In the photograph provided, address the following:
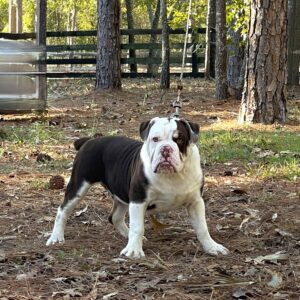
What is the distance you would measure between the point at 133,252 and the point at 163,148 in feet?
2.51

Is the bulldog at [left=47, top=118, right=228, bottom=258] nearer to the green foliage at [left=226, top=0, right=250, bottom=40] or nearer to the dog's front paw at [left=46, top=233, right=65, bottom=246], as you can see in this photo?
the dog's front paw at [left=46, top=233, right=65, bottom=246]

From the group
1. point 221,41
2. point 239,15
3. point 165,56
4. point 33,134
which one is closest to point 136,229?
point 33,134

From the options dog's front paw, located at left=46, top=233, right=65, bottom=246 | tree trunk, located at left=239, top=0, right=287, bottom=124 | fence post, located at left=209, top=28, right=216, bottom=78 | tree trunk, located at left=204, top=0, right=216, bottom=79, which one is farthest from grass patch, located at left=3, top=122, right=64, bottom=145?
fence post, located at left=209, top=28, right=216, bottom=78

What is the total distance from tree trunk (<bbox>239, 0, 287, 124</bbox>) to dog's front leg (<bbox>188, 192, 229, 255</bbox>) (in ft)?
19.5

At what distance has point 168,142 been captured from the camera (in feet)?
14.6

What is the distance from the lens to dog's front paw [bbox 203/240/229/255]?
4719 millimetres

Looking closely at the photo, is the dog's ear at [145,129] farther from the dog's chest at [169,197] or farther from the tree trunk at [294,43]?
the tree trunk at [294,43]

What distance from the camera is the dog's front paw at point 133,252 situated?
461 cm

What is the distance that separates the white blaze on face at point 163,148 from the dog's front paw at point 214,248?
651 millimetres

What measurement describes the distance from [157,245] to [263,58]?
19.6 feet

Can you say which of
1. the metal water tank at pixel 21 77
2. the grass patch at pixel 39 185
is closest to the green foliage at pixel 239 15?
the metal water tank at pixel 21 77

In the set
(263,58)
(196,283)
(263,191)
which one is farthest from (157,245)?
(263,58)

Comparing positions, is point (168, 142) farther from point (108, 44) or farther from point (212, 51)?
point (212, 51)

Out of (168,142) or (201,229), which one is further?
(201,229)
